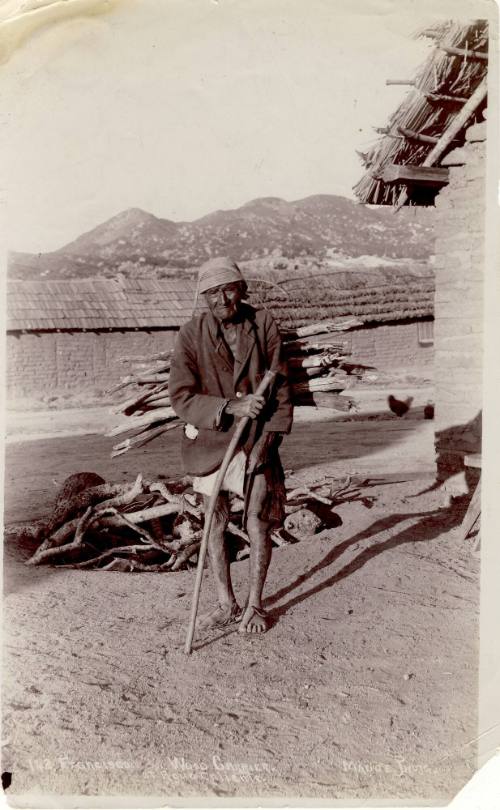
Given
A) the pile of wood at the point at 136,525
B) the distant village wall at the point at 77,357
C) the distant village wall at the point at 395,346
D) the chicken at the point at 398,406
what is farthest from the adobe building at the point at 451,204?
the distant village wall at the point at 395,346

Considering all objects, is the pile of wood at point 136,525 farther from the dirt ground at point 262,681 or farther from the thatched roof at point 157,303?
the thatched roof at point 157,303

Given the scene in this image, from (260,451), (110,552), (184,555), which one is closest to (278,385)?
(260,451)

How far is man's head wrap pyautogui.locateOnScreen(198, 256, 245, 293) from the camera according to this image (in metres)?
3.44

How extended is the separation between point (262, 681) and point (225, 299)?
1.83 meters

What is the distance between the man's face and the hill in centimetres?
567

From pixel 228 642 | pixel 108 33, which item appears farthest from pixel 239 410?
pixel 108 33

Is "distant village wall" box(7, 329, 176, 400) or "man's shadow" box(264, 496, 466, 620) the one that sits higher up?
"distant village wall" box(7, 329, 176, 400)

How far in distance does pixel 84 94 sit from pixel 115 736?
344 centimetres

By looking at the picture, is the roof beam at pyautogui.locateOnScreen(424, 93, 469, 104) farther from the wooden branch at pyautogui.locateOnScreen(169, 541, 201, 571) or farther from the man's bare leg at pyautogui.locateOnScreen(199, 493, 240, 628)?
the wooden branch at pyautogui.locateOnScreen(169, 541, 201, 571)

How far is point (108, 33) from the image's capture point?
12.9ft

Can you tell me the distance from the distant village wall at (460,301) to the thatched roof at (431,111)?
0.22 meters

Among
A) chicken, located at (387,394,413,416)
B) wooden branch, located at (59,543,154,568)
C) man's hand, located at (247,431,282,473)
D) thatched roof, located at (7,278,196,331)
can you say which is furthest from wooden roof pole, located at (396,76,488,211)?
chicken, located at (387,394,413,416)

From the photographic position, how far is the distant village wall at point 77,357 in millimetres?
9539

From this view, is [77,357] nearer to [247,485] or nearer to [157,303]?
[157,303]
